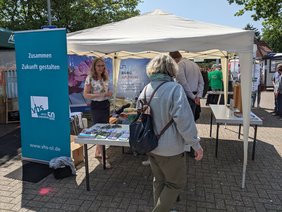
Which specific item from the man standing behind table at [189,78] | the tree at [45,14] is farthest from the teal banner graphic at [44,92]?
the tree at [45,14]

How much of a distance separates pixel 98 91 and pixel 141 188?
1.57 meters

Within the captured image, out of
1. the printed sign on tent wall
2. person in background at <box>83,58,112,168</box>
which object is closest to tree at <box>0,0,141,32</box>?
the printed sign on tent wall

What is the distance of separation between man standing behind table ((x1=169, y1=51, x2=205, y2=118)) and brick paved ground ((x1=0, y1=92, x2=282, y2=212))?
3.59 feet

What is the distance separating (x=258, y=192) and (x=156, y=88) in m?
2.19

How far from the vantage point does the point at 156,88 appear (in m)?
2.26

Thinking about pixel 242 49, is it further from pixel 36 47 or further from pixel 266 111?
pixel 266 111

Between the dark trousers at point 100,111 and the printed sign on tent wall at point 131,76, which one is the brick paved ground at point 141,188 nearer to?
the dark trousers at point 100,111

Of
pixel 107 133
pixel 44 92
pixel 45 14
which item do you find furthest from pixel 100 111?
pixel 45 14

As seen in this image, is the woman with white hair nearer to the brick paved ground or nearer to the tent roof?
the brick paved ground

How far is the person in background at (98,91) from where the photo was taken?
4039 millimetres

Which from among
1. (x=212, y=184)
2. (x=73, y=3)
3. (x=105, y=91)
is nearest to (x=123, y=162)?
(x=105, y=91)

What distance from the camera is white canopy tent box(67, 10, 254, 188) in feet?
10.3

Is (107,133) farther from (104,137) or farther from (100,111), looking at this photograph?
(100,111)

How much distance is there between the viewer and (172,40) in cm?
331
